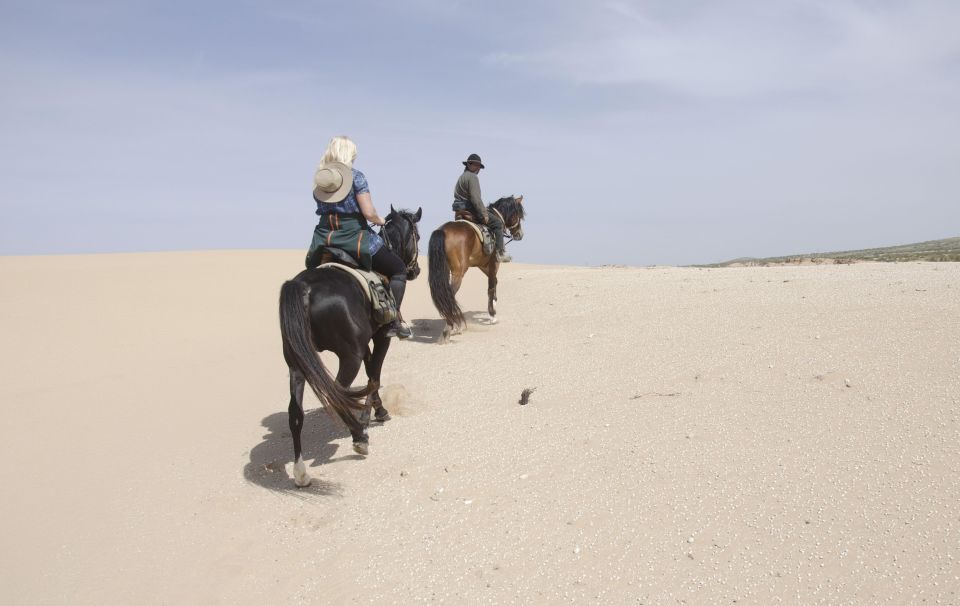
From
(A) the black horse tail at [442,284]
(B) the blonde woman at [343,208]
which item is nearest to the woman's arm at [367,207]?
(B) the blonde woman at [343,208]

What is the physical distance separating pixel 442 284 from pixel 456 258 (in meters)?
0.70

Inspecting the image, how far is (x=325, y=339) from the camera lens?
5.20 meters

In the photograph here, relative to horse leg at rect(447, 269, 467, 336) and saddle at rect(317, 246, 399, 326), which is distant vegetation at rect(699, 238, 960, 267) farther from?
saddle at rect(317, 246, 399, 326)

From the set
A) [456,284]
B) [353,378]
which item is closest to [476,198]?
[456,284]

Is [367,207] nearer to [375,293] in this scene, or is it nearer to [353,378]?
[375,293]

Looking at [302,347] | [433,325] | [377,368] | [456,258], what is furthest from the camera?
[433,325]

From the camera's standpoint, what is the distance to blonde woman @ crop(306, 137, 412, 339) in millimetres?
5625

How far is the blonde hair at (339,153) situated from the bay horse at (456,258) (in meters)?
3.57

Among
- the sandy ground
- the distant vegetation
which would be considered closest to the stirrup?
the sandy ground

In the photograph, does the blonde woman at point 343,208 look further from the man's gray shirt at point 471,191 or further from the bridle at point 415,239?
the man's gray shirt at point 471,191

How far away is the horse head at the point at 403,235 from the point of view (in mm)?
6543

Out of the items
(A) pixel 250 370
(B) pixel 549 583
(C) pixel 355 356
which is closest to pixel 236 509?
(C) pixel 355 356

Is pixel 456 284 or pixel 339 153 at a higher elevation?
pixel 339 153

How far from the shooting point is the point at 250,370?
877 cm
